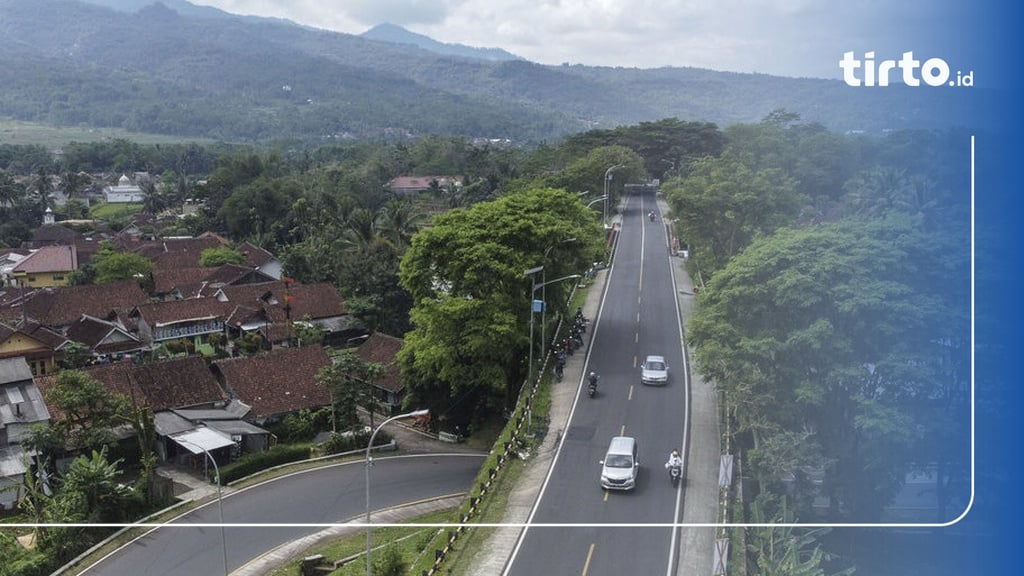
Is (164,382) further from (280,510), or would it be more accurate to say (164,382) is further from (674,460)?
(674,460)

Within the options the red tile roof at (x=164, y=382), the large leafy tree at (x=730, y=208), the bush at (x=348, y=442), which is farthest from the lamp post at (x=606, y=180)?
the red tile roof at (x=164, y=382)

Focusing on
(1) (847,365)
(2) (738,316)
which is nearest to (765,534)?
(1) (847,365)

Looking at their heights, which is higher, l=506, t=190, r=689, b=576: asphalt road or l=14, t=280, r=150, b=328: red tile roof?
l=14, t=280, r=150, b=328: red tile roof

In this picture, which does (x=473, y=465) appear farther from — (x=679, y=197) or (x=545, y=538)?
(x=679, y=197)

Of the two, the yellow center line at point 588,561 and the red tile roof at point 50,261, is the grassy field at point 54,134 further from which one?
the yellow center line at point 588,561

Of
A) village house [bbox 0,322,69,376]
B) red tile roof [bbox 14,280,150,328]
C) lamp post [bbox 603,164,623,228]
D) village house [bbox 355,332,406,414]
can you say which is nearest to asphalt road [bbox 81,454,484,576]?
village house [bbox 355,332,406,414]

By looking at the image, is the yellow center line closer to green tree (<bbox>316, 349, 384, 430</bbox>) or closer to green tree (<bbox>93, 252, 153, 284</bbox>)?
green tree (<bbox>316, 349, 384, 430</bbox>)

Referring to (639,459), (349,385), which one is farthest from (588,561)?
(349,385)
